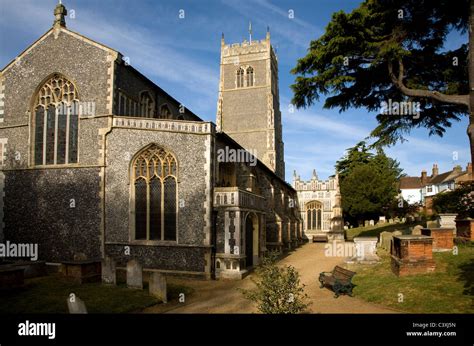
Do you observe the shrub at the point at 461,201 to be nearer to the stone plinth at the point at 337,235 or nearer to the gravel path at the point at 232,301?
the gravel path at the point at 232,301

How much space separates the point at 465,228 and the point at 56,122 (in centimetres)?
1956

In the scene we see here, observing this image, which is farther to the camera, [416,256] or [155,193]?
[155,193]

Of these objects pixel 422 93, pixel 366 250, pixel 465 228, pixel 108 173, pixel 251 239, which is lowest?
pixel 366 250

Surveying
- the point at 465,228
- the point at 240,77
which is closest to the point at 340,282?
the point at 465,228

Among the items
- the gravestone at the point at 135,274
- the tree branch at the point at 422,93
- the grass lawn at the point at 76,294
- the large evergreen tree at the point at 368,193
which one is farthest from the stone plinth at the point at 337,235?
the gravestone at the point at 135,274

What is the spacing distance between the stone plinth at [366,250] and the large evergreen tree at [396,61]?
495cm

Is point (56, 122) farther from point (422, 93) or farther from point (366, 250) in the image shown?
point (422, 93)

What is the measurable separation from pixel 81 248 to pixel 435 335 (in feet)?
48.2

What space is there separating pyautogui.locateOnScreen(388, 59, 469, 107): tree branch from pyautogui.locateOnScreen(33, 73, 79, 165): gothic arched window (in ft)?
48.2

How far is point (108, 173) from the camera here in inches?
626

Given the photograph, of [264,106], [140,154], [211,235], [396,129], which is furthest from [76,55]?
[264,106]

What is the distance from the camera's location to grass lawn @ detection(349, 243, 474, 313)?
8.44m

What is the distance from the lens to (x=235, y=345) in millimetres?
5141

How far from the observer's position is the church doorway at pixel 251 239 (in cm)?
1683
